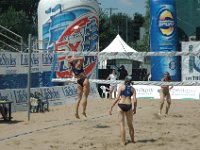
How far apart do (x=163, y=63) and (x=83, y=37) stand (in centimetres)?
478

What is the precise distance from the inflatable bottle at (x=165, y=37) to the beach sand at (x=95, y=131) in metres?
8.05

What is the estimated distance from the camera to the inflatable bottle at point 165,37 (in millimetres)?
24719

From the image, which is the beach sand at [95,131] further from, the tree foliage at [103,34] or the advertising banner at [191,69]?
the tree foliage at [103,34]

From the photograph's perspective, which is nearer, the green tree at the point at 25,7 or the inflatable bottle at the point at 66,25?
the inflatable bottle at the point at 66,25

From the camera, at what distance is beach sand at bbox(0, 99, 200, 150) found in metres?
9.57

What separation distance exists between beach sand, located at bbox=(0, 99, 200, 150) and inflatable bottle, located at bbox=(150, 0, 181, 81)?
805 centimetres

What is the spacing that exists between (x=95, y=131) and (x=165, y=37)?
1424 centimetres

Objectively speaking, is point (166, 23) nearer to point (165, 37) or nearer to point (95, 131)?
point (165, 37)

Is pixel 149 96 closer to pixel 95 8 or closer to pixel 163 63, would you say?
pixel 163 63

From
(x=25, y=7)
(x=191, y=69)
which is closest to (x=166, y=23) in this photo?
(x=191, y=69)

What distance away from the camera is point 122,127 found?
946cm

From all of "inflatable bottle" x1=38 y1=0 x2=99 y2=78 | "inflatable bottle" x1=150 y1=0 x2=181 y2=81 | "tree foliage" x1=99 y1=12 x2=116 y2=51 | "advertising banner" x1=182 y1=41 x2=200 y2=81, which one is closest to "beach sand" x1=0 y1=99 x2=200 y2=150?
"inflatable bottle" x1=38 y1=0 x2=99 y2=78

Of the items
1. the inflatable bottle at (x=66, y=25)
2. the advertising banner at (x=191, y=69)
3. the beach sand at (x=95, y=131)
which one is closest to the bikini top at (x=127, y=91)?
the beach sand at (x=95, y=131)

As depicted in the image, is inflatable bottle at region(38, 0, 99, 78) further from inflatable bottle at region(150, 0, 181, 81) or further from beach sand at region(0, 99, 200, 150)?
beach sand at region(0, 99, 200, 150)
